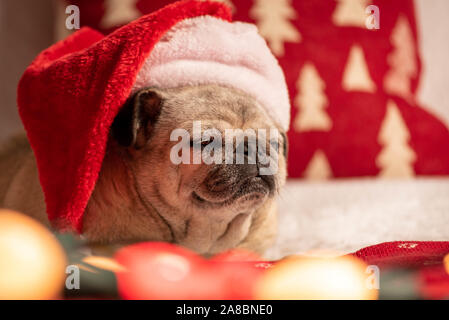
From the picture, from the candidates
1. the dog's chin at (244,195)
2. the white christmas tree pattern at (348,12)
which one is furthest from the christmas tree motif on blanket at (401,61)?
the dog's chin at (244,195)

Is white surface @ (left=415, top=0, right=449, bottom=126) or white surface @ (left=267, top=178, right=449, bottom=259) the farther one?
white surface @ (left=415, top=0, right=449, bottom=126)

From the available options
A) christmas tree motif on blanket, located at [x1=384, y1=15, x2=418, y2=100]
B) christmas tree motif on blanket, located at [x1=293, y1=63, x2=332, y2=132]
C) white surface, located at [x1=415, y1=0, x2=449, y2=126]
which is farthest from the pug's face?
white surface, located at [x1=415, y1=0, x2=449, y2=126]

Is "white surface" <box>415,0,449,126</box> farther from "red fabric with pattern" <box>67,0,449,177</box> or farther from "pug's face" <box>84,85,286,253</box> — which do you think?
"pug's face" <box>84,85,286,253</box>

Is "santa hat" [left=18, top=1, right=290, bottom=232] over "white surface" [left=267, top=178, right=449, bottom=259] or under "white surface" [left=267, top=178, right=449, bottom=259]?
over

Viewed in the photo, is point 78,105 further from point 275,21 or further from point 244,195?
point 275,21

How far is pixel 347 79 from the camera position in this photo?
154 centimetres

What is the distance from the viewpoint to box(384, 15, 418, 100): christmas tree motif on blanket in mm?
1603

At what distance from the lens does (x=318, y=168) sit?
1.52 m

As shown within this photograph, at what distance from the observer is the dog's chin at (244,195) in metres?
0.85

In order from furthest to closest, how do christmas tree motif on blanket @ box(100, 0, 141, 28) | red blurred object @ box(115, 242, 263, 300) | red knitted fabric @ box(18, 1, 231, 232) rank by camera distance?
christmas tree motif on blanket @ box(100, 0, 141, 28), red knitted fabric @ box(18, 1, 231, 232), red blurred object @ box(115, 242, 263, 300)

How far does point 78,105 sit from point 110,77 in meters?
0.07
